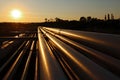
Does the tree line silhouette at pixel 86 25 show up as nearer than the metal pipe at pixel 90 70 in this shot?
No

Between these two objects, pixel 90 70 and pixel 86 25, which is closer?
pixel 90 70

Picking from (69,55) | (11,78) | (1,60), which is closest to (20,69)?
(11,78)

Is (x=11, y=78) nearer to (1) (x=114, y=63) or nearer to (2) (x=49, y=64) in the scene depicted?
(2) (x=49, y=64)

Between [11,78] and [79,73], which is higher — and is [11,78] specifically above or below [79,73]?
below

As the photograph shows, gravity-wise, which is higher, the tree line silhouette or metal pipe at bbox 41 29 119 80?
metal pipe at bbox 41 29 119 80

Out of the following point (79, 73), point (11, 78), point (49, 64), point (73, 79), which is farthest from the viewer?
point (11, 78)

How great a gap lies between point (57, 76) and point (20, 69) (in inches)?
190

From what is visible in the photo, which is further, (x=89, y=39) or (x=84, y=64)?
(x=89, y=39)

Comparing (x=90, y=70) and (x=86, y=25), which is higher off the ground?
(x=90, y=70)

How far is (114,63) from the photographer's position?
124cm

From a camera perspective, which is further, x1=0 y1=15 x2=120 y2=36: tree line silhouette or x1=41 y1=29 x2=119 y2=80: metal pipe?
x1=0 y1=15 x2=120 y2=36: tree line silhouette

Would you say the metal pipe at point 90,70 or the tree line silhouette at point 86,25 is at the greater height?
the metal pipe at point 90,70

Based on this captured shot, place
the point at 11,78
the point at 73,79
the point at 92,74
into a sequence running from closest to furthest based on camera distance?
the point at 92,74 < the point at 73,79 < the point at 11,78

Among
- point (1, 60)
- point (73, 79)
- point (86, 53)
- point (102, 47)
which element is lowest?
point (1, 60)
